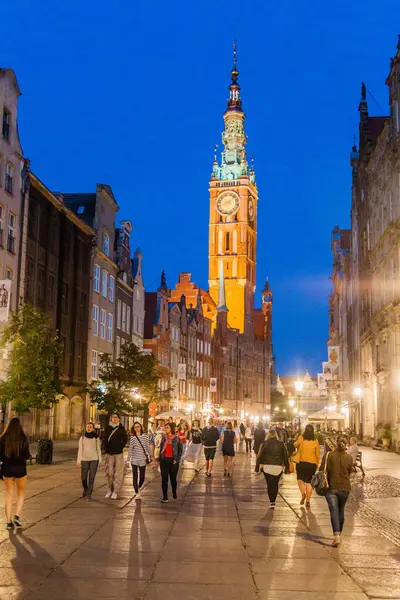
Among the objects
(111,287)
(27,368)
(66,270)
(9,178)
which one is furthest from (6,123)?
(111,287)

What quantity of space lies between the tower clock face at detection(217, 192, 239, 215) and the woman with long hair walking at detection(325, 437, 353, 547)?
14042 centimetres

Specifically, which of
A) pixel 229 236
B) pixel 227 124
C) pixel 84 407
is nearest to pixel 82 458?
pixel 84 407

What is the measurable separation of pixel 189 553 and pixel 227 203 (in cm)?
14367

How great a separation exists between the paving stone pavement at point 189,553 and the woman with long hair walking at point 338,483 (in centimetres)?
45

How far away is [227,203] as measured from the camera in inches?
→ 6014

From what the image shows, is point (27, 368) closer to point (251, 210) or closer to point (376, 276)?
point (376, 276)

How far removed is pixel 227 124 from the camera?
160 m

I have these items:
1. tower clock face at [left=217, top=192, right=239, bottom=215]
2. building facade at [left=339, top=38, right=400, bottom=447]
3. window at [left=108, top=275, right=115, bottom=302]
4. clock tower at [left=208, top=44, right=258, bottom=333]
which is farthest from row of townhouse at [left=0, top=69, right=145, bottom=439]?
tower clock face at [left=217, top=192, right=239, bottom=215]

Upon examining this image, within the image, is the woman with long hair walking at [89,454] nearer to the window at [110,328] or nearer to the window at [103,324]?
the window at [103,324]

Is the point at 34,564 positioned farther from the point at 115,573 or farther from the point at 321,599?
the point at 321,599

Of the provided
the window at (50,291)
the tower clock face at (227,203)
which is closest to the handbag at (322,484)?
the window at (50,291)

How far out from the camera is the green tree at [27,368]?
28281 millimetres

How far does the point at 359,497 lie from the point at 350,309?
178 feet

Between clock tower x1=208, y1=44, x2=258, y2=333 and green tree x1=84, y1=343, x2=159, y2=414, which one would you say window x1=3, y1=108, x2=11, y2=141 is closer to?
green tree x1=84, y1=343, x2=159, y2=414
